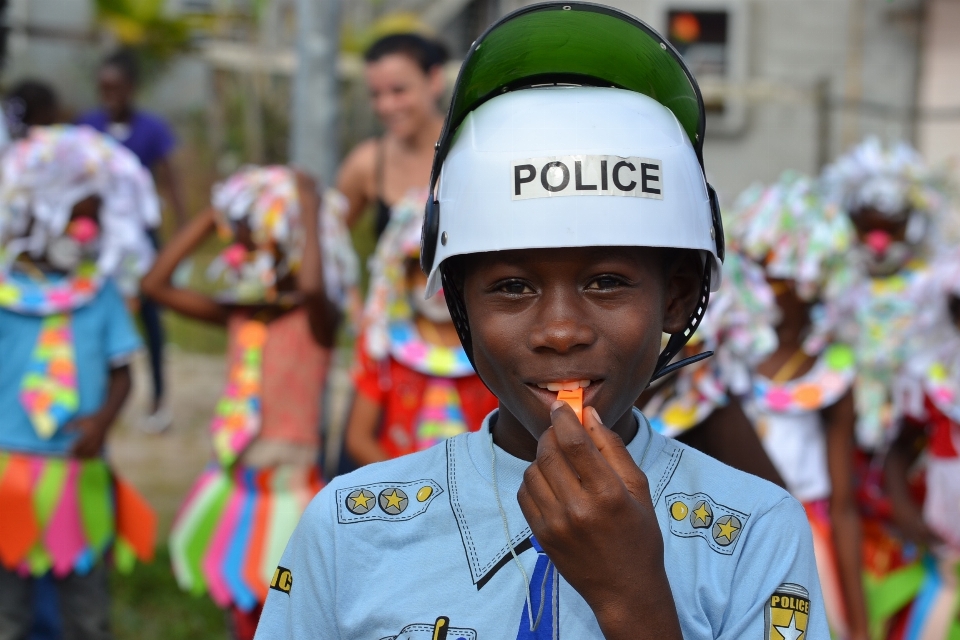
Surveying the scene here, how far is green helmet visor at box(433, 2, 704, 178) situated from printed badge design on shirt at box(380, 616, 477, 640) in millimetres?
683

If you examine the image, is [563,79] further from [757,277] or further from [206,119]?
[206,119]

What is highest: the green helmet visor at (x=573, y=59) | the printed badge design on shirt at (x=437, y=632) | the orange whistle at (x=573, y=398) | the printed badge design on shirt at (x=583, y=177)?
the green helmet visor at (x=573, y=59)

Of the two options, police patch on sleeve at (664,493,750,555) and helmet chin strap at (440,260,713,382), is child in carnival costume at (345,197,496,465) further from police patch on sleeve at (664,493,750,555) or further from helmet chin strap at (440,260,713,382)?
police patch on sleeve at (664,493,750,555)

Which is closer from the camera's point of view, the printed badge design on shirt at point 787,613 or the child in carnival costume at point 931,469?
the printed badge design on shirt at point 787,613

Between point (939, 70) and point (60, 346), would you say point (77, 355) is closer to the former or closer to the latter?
point (60, 346)

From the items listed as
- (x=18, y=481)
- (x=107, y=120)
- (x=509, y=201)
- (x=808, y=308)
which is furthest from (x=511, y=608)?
(x=107, y=120)

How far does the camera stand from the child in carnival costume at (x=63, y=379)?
13.7ft

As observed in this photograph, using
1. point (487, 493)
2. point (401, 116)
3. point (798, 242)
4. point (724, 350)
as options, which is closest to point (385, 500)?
point (487, 493)

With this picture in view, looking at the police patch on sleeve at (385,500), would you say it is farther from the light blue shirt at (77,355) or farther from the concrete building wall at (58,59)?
the concrete building wall at (58,59)

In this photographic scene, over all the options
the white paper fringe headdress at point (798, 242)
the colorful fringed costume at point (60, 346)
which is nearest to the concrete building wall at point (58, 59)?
the colorful fringed costume at point (60, 346)

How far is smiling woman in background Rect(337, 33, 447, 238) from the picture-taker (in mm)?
5043

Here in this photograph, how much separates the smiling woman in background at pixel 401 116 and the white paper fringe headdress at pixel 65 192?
0.99 m

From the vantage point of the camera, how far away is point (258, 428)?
4.21 meters

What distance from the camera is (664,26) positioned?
12617 mm
